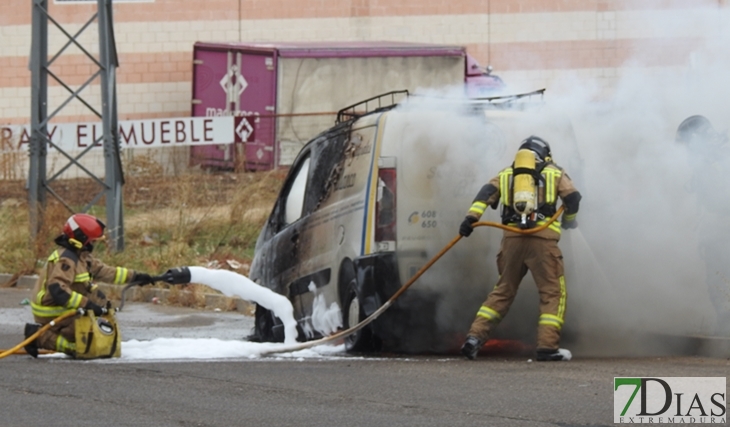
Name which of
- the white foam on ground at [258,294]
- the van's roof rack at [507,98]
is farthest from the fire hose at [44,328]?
the van's roof rack at [507,98]

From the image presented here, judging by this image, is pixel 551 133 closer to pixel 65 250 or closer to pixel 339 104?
pixel 65 250

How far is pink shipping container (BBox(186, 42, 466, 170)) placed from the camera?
25.0m

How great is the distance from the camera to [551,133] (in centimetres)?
965

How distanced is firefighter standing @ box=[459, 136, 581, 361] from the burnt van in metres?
0.47

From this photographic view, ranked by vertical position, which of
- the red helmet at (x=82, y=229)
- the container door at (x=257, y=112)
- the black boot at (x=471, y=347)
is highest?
the container door at (x=257, y=112)

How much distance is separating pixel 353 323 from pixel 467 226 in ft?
3.95

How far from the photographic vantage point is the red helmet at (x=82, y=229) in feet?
30.1

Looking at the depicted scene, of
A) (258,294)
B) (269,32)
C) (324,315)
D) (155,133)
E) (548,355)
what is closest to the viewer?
(548,355)

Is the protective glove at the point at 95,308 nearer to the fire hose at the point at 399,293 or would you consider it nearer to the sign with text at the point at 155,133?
the fire hose at the point at 399,293

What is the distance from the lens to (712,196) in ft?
32.4

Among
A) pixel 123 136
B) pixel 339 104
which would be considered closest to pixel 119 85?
pixel 339 104

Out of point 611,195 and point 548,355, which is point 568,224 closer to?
point 548,355

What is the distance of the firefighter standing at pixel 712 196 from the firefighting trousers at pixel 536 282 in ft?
5.04
